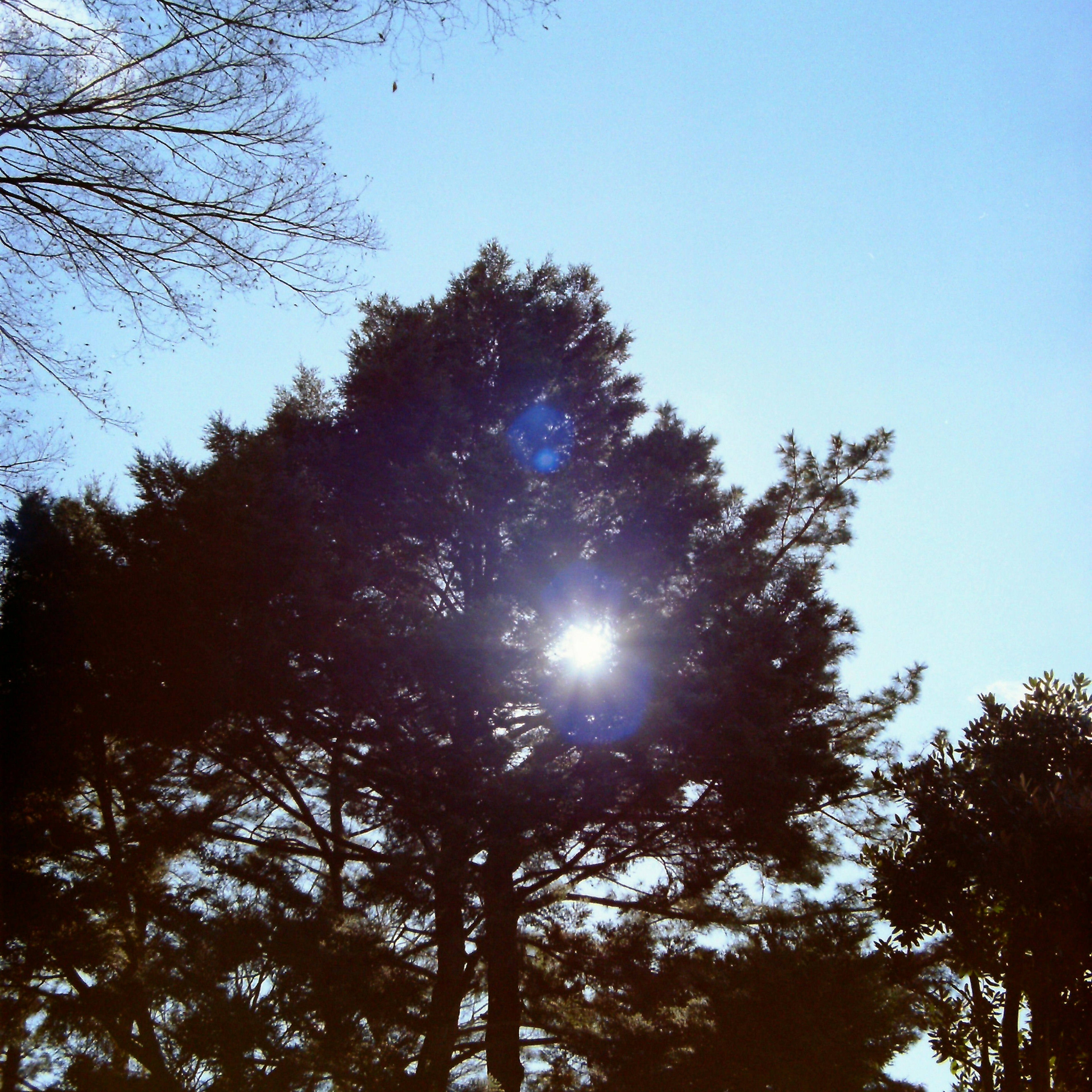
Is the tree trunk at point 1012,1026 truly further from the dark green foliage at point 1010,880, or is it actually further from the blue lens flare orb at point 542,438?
the blue lens flare orb at point 542,438

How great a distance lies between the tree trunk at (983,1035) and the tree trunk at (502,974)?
12.9 feet

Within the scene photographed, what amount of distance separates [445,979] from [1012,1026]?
5.10 m

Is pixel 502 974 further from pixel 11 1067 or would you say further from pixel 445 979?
pixel 11 1067

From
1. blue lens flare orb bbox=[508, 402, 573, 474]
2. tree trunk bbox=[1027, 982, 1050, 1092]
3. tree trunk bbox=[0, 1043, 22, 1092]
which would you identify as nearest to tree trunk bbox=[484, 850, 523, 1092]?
tree trunk bbox=[0, 1043, 22, 1092]

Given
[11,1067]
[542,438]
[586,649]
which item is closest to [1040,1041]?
[586,649]

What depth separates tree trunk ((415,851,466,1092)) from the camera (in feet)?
24.4

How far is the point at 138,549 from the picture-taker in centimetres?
822

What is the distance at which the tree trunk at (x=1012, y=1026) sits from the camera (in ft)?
17.3

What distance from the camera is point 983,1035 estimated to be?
18.2 feet

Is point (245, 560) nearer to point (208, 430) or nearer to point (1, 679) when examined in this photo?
point (208, 430)

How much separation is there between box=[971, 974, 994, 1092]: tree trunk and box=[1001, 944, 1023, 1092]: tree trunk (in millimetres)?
91

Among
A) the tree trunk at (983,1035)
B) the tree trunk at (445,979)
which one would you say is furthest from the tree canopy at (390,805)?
the tree trunk at (983,1035)

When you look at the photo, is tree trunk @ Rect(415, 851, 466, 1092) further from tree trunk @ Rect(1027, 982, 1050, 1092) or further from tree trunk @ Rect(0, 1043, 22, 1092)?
tree trunk @ Rect(1027, 982, 1050, 1092)

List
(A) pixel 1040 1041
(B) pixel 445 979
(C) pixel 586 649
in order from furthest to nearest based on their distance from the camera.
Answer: (C) pixel 586 649 → (B) pixel 445 979 → (A) pixel 1040 1041
